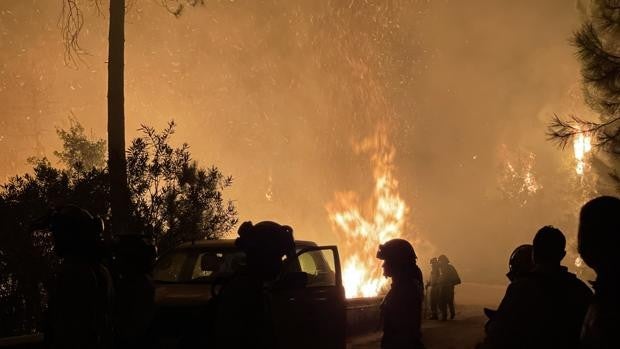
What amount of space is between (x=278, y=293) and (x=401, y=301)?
2.41 metres

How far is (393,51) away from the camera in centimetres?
4334

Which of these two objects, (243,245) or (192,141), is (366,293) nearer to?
(243,245)

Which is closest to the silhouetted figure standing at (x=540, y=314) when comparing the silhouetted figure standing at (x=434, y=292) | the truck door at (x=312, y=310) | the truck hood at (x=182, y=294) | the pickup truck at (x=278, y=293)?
the pickup truck at (x=278, y=293)

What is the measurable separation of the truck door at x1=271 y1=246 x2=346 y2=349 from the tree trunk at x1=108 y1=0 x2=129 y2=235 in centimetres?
320

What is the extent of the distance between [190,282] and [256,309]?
484 cm

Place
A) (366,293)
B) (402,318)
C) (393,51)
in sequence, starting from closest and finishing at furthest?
1. (402,318)
2. (366,293)
3. (393,51)

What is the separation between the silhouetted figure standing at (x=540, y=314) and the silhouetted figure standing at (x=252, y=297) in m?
1.02

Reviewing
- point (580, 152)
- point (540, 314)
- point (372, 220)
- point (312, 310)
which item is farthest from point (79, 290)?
point (580, 152)

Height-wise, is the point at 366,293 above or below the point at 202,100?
below

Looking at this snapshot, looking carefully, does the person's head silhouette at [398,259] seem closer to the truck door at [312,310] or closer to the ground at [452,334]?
the truck door at [312,310]

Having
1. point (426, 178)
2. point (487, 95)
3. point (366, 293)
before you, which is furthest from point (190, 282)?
point (487, 95)

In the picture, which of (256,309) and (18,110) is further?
(18,110)

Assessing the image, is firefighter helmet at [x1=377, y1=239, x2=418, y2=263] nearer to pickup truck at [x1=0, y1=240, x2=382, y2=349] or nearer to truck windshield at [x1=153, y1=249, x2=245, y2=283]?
pickup truck at [x1=0, y1=240, x2=382, y2=349]

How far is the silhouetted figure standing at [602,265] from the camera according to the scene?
215 cm
